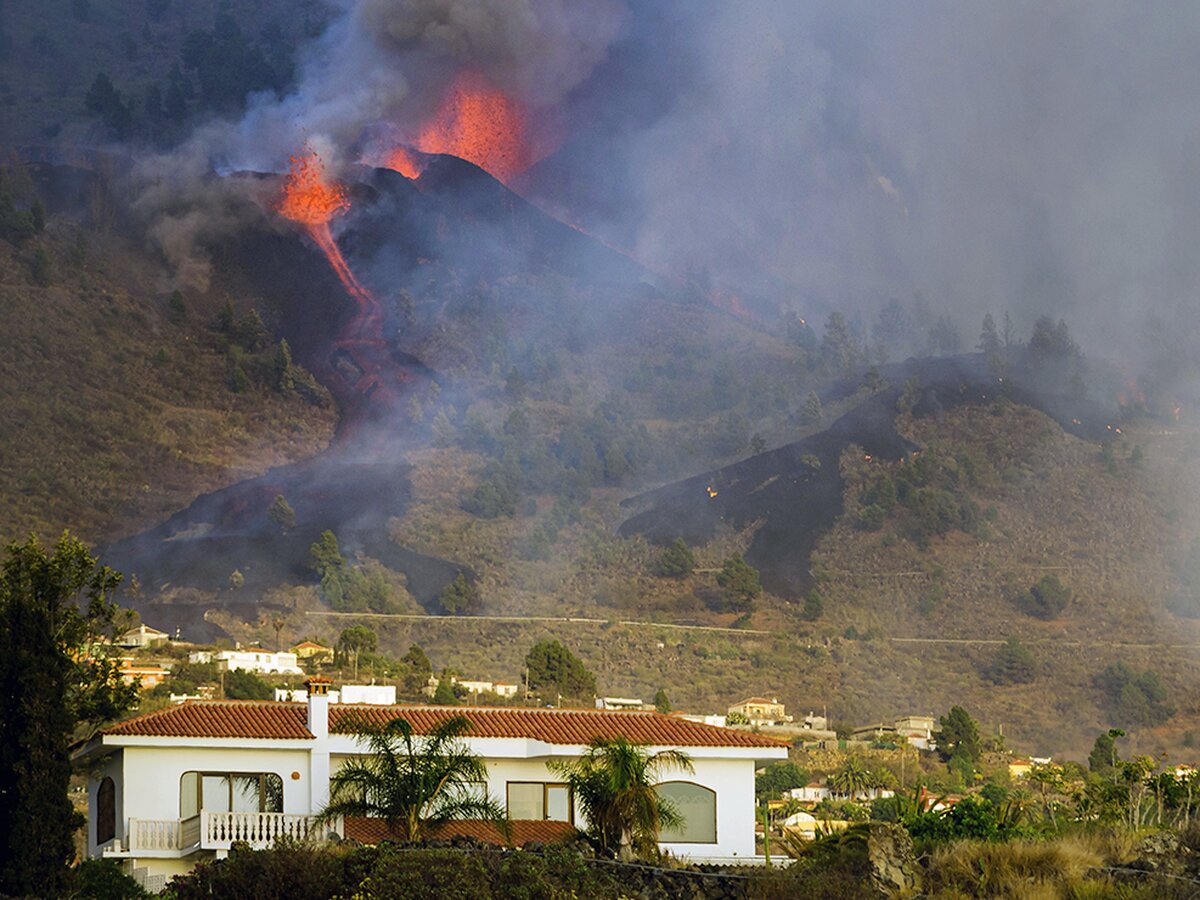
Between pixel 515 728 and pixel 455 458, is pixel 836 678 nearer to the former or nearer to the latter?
pixel 455 458

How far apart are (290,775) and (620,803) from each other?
8307mm

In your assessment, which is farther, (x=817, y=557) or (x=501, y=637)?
(x=817, y=557)

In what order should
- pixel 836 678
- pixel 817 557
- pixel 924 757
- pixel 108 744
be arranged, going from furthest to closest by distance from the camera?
1. pixel 817 557
2. pixel 836 678
3. pixel 924 757
4. pixel 108 744

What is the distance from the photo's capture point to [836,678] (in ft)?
445

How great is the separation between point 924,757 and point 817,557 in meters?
68.0

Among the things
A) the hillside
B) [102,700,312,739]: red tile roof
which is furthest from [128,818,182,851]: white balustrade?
the hillside

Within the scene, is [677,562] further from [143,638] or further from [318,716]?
[318,716]

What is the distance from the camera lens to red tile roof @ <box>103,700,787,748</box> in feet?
116

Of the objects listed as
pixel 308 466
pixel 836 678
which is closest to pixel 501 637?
pixel 836 678

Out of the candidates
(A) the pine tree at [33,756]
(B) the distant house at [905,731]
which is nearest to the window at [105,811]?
(A) the pine tree at [33,756]

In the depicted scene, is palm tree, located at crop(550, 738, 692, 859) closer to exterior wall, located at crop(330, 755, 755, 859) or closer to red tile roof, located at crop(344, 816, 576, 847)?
red tile roof, located at crop(344, 816, 576, 847)

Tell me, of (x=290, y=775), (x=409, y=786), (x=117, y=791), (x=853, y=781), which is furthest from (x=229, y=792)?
(x=853, y=781)

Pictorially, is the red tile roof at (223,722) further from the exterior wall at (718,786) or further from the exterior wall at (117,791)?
the exterior wall at (718,786)

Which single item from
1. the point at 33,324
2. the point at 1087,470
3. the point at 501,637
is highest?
the point at 33,324
